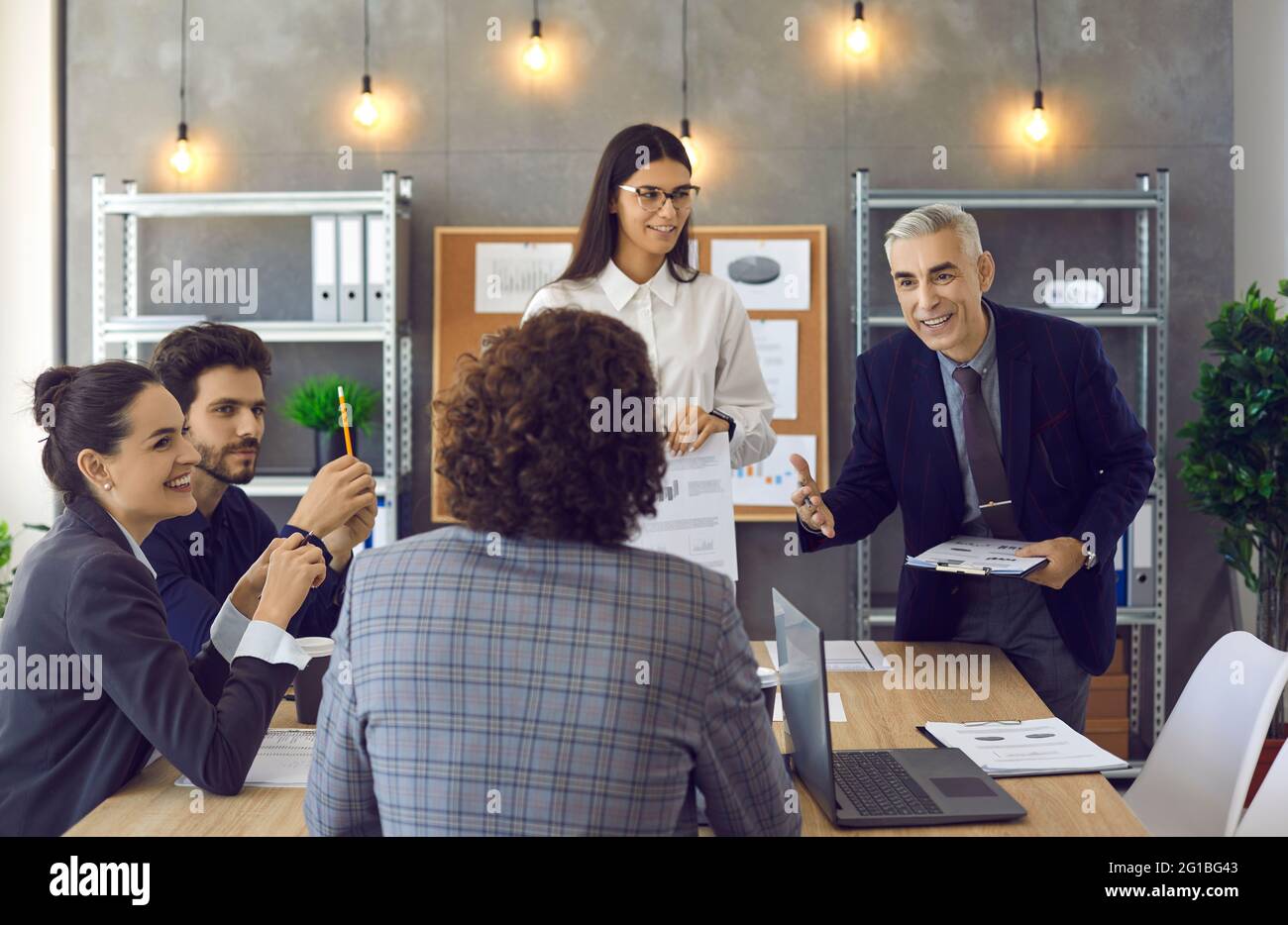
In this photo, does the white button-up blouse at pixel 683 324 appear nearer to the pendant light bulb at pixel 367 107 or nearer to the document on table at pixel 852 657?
the document on table at pixel 852 657

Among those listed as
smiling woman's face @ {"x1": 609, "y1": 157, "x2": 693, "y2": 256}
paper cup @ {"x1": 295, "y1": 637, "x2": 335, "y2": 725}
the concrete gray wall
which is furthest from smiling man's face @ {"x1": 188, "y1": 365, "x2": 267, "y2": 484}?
the concrete gray wall

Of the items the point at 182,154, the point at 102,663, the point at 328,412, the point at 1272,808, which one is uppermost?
the point at 182,154

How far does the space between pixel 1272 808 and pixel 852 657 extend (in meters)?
0.82

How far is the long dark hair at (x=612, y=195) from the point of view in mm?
2377

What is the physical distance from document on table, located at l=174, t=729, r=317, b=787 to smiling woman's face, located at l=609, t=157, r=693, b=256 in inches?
46.5

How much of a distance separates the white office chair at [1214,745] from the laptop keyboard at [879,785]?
59cm

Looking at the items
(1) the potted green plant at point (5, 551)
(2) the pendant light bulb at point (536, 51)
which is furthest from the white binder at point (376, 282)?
(1) the potted green plant at point (5, 551)

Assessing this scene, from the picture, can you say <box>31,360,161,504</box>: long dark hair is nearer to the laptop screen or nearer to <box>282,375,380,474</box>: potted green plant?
the laptop screen

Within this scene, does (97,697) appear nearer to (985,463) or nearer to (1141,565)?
(985,463)

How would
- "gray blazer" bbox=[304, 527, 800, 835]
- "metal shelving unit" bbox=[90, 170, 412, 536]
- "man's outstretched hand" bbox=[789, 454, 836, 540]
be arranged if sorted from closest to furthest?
"gray blazer" bbox=[304, 527, 800, 835], "man's outstretched hand" bbox=[789, 454, 836, 540], "metal shelving unit" bbox=[90, 170, 412, 536]

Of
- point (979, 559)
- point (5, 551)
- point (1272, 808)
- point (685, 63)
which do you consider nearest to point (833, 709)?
point (979, 559)

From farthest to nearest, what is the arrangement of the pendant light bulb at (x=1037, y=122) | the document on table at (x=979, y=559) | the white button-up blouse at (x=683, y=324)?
the pendant light bulb at (x=1037, y=122) → the white button-up blouse at (x=683, y=324) → the document on table at (x=979, y=559)

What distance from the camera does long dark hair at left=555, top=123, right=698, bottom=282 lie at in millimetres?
2377

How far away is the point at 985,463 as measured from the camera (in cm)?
228
